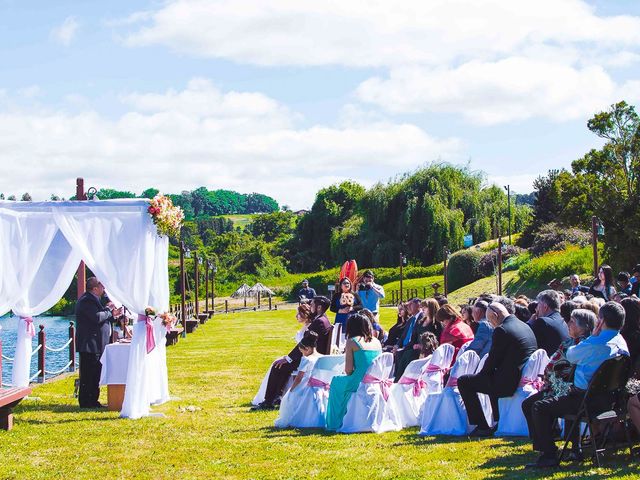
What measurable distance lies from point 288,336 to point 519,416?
887 inches

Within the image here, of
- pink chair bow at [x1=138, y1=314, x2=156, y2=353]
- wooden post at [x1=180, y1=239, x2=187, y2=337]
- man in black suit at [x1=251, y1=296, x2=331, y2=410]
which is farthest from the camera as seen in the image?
wooden post at [x1=180, y1=239, x2=187, y2=337]

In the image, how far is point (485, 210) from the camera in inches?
2387

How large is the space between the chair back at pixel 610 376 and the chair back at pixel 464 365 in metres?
2.43

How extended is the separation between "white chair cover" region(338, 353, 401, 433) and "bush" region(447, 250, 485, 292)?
44103 millimetres

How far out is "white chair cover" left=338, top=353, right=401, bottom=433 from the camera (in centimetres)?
1065

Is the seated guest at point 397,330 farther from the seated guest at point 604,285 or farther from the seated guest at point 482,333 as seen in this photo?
the seated guest at point 482,333

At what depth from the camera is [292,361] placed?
43.0 feet

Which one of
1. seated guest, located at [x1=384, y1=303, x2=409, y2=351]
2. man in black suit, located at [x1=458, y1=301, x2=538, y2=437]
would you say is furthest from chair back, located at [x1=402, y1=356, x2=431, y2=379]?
seated guest, located at [x1=384, y1=303, x2=409, y2=351]

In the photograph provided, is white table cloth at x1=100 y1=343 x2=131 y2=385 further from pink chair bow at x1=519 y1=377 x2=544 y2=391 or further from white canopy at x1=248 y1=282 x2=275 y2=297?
white canopy at x1=248 y1=282 x2=275 y2=297

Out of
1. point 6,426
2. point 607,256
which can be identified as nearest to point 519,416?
point 6,426

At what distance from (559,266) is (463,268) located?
37.6ft

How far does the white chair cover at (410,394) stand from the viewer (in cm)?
1109

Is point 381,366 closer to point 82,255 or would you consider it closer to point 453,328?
point 453,328

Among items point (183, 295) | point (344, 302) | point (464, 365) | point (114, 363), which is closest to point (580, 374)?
point (464, 365)
